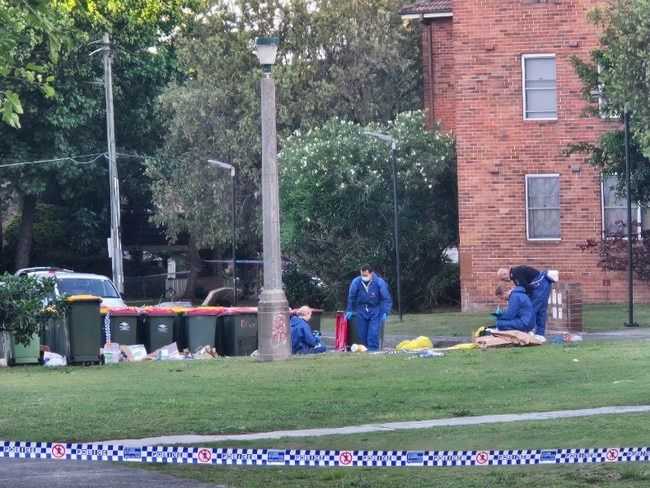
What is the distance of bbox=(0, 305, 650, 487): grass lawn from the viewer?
10516mm

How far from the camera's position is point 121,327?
82.9 feet

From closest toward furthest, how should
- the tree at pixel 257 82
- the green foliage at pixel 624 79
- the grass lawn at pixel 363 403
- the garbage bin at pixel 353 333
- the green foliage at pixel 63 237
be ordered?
the grass lawn at pixel 363 403 → the garbage bin at pixel 353 333 → the green foliage at pixel 624 79 → the tree at pixel 257 82 → the green foliage at pixel 63 237

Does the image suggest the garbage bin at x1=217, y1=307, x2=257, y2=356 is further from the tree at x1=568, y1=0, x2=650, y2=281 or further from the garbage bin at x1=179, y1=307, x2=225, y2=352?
the tree at x1=568, y1=0, x2=650, y2=281

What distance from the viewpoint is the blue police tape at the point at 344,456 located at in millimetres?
9828

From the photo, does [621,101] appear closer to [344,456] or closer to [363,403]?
[363,403]

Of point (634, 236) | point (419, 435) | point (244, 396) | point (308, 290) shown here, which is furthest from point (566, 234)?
point (419, 435)

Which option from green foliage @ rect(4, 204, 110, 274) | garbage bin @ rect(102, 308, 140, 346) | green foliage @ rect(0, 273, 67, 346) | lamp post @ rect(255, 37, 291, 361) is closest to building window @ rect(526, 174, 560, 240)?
garbage bin @ rect(102, 308, 140, 346)

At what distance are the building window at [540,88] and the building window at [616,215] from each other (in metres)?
2.32

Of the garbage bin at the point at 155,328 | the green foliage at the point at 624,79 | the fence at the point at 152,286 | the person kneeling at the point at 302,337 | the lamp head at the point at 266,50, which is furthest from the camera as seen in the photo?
the fence at the point at 152,286

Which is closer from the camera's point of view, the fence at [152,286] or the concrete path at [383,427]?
the concrete path at [383,427]

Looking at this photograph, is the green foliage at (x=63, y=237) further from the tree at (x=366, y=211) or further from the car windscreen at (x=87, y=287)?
the car windscreen at (x=87, y=287)

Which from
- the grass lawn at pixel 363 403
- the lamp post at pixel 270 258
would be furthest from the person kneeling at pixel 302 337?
the lamp post at pixel 270 258

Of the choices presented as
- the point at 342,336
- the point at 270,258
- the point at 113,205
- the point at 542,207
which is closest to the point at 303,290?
the point at 113,205

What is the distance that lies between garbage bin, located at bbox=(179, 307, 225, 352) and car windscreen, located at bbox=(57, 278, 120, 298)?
5.73 m
